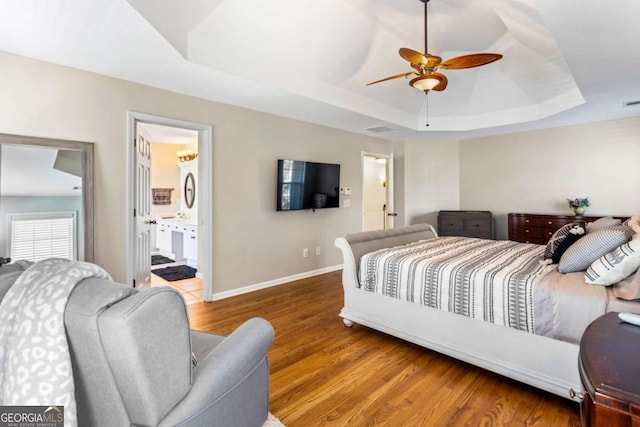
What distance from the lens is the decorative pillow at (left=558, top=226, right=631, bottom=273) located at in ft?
6.38

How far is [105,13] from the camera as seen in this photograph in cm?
203

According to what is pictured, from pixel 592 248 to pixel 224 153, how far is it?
3609 millimetres

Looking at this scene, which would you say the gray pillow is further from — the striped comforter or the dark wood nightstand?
the striped comforter

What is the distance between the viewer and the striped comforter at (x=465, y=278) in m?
2.07

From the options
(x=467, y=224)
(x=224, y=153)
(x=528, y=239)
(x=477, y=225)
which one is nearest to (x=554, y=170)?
(x=528, y=239)

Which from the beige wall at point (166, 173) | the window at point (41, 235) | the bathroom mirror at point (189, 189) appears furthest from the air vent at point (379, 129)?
the beige wall at point (166, 173)

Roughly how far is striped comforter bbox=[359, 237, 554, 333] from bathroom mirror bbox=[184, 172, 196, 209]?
185 inches

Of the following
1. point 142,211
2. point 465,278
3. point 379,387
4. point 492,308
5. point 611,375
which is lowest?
point 379,387

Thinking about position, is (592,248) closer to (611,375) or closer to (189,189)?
(611,375)

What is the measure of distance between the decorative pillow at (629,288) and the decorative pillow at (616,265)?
29 mm

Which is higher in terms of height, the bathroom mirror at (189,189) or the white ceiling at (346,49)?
the white ceiling at (346,49)

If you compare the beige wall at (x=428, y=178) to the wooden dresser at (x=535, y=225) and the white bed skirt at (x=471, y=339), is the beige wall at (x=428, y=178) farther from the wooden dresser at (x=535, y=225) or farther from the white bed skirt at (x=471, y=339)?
the white bed skirt at (x=471, y=339)

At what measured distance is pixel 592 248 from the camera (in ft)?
6.64

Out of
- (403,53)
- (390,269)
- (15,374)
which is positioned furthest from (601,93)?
(15,374)
